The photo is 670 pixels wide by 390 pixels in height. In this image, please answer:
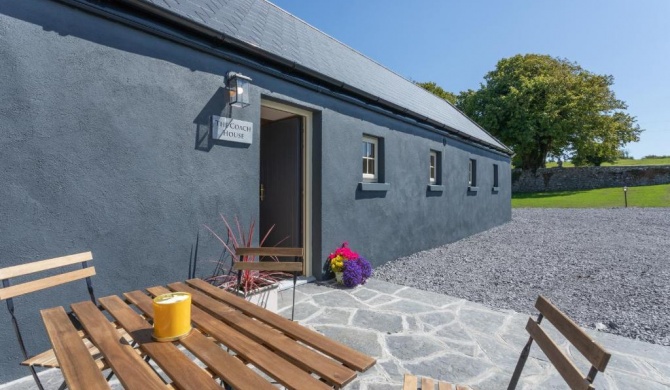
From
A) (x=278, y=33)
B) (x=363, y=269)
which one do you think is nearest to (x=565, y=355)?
(x=363, y=269)

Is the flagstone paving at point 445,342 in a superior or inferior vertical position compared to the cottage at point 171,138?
inferior

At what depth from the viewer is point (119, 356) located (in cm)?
137

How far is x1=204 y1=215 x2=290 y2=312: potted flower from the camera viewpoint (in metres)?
3.62

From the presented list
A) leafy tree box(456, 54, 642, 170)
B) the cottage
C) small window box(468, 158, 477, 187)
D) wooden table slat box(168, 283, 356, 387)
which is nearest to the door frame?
the cottage

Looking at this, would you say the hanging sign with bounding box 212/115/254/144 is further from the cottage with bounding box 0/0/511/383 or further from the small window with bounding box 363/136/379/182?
the small window with bounding box 363/136/379/182

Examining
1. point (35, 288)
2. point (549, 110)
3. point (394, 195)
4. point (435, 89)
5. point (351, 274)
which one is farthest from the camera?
point (435, 89)

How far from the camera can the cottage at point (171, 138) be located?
2.67 meters

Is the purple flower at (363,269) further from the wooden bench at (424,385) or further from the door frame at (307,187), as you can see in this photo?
the wooden bench at (424,385)

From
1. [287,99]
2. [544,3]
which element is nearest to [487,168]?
[544,3]

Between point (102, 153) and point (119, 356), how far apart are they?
235cm

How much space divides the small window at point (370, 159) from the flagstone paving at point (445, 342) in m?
2.62

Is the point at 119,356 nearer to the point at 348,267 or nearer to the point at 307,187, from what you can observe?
the point at 348,267

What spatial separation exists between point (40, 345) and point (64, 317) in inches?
56.8

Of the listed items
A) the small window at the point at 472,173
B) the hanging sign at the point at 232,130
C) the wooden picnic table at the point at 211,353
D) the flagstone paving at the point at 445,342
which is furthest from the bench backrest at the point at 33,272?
the small window at the point at 472,173
